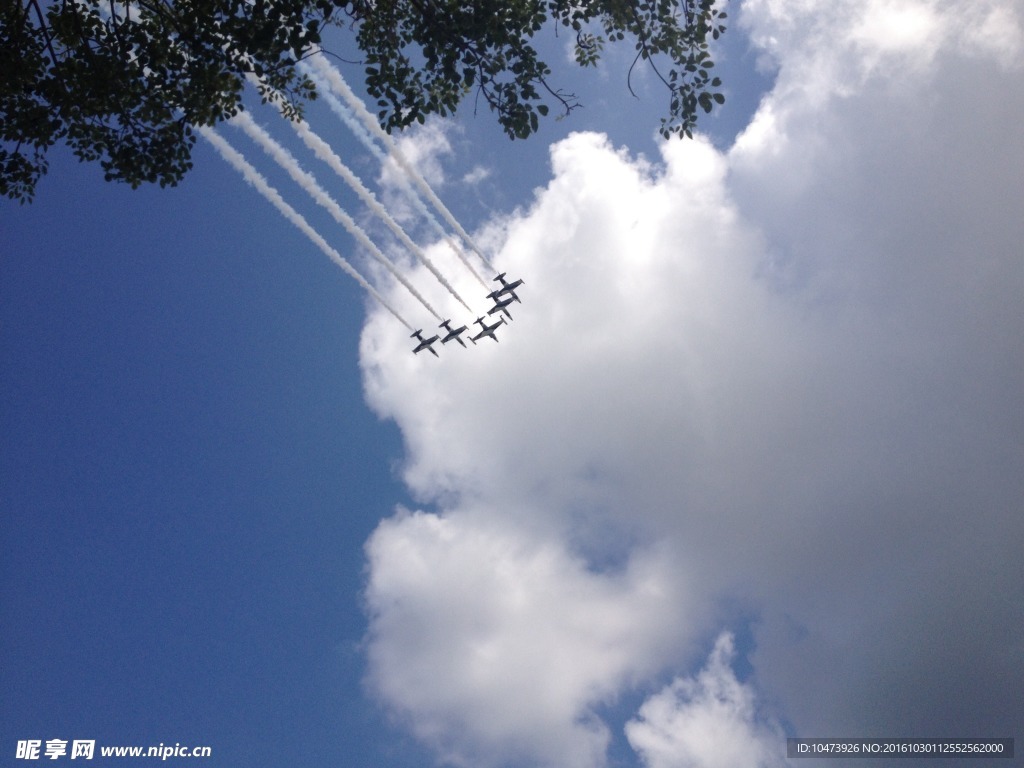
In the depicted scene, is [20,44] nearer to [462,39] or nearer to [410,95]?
[410,95]

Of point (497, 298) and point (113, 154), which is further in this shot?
point (497, 298)

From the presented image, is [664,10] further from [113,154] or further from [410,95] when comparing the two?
[113,154]

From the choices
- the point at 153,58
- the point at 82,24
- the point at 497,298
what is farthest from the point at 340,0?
the point at 497,298

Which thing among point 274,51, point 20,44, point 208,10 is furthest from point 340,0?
point 20,44

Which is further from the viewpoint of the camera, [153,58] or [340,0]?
[153,58]

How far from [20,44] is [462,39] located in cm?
830

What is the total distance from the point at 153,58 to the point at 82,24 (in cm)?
131

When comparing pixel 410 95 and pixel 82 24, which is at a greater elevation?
pixel 82 24

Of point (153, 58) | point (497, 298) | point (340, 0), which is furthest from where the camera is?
point (497, 298)

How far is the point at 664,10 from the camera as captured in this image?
45.8 feet

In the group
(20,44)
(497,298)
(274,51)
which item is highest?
(497,298)

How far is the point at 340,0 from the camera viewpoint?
12844 mm

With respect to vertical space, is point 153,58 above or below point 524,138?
above

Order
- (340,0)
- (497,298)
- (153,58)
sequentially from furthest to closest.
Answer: (497,298), (153,58), (340,0)
